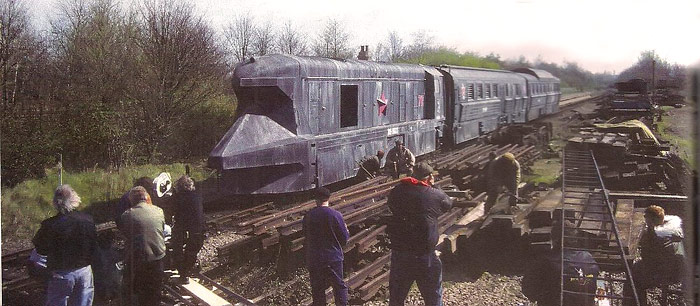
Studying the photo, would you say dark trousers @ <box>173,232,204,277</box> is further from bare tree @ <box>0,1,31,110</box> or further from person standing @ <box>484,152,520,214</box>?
person standing @ <box>484,152,520,214</box>

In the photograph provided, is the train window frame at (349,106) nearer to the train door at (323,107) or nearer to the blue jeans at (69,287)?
the train door at (323,107)

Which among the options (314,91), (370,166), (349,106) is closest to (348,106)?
(349,106)

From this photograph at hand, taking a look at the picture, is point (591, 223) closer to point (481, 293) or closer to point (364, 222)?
point (481, 293)

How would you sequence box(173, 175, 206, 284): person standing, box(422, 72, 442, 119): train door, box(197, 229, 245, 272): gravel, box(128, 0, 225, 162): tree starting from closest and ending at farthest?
box(173, 175, 206, 284): person standing
box(128, 0, 225, 162): tree
box(197, 229, 245, 272): gravel
box(422, 72, 442, 119): train door

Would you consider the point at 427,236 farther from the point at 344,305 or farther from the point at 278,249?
the point at 278,249

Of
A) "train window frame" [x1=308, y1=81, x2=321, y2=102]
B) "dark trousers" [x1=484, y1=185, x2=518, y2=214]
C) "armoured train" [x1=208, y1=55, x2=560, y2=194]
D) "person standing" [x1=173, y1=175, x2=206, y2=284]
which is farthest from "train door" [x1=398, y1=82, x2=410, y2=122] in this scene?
"person standing" [x1=173, y1=175, x2=206, y2=284]

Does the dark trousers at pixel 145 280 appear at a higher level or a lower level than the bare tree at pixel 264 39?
lower

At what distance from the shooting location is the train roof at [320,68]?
4.59 metres

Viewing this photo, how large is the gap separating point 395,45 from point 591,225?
2.31 m

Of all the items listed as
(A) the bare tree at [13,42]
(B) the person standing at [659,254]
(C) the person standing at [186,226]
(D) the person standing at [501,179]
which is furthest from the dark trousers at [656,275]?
(A) the bare tree at [13,42]

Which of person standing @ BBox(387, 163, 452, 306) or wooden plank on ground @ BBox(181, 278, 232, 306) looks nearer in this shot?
person standing @ BBox(387, 163, 452, 306)

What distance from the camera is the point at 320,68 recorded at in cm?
489

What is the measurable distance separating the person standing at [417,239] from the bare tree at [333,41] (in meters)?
1.24

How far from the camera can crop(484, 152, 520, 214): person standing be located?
4.77 m
